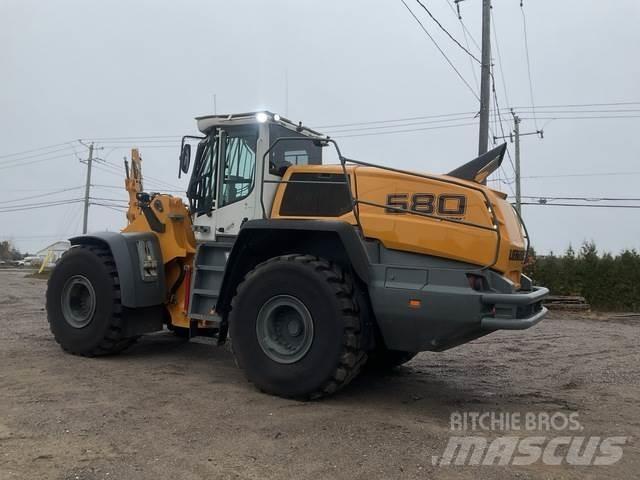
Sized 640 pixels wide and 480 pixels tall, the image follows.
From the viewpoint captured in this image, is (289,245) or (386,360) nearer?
(289,245)

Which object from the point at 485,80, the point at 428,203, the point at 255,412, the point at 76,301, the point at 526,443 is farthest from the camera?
the point at 485,80

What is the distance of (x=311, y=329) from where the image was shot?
532 centimetres

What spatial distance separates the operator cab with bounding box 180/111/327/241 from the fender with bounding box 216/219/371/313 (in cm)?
39

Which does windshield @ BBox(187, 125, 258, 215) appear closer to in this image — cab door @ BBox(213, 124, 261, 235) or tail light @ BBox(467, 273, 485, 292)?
cab door @ BBox(213, 124, 261, 235)

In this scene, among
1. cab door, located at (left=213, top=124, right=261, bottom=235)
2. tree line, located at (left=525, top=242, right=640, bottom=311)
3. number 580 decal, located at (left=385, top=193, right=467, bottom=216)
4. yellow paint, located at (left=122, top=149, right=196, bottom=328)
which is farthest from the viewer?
tree line, located at (left=525, top=242, right=640, bottom=311)

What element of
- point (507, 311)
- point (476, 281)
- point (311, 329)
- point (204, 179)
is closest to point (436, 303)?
point (476, 281)

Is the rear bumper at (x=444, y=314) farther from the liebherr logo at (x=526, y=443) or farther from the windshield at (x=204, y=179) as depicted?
the windshield at (x=204, y=179)

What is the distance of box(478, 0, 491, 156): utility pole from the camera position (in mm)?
15539

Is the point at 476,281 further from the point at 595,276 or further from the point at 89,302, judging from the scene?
the point at 595,276

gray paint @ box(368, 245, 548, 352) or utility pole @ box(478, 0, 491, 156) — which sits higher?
utility pole @ box(478, 0, 491, 156)

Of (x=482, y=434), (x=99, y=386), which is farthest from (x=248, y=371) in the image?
(x=482, y=434)

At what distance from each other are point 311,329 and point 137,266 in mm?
2707

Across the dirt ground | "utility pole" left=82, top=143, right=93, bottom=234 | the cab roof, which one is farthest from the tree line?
"utility pole" left=82, top=143, right=93, bottom=234

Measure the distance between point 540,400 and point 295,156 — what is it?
3665 mm
